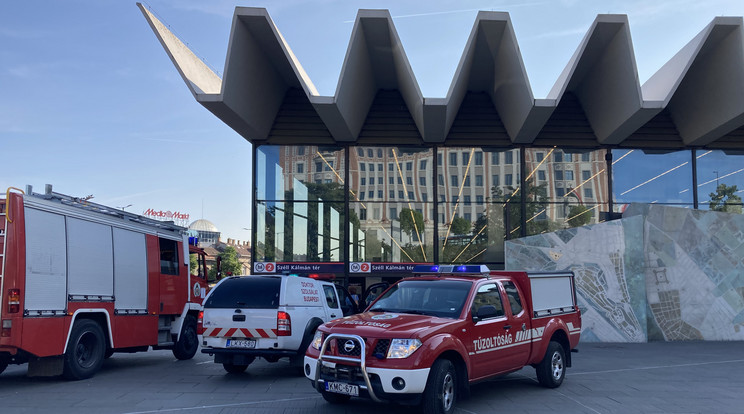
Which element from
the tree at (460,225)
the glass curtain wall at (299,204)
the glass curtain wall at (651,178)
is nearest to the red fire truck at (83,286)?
the glass curtain wall at (299,204)

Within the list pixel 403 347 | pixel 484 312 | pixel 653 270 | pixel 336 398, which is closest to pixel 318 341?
pixel 336 398

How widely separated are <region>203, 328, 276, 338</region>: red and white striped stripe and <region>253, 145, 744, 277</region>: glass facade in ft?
35.8

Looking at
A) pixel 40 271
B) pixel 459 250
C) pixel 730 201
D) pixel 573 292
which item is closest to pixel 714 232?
pixel 730 201

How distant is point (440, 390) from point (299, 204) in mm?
15015

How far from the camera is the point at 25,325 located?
9.03 meters

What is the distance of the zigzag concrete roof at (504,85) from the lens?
1839 cm

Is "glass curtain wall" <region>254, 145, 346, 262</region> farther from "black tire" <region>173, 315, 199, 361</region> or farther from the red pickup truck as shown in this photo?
the red pickup truck

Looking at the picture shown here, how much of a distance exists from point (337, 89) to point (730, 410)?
13369 mm

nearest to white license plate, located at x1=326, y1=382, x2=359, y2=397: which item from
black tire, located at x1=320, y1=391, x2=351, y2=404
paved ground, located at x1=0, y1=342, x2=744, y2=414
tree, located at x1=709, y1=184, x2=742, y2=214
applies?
black tire, located at x1=320, y1=391, x2=351, y2=404

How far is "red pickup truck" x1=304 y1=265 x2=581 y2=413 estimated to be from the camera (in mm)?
6883

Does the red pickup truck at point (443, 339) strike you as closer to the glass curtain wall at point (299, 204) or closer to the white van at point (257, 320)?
the white van at point (257, 320)

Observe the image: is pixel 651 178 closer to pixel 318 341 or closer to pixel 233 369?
pixel 233 369

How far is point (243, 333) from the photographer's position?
10242 millimetres

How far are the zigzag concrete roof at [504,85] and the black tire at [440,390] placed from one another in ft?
41.0
